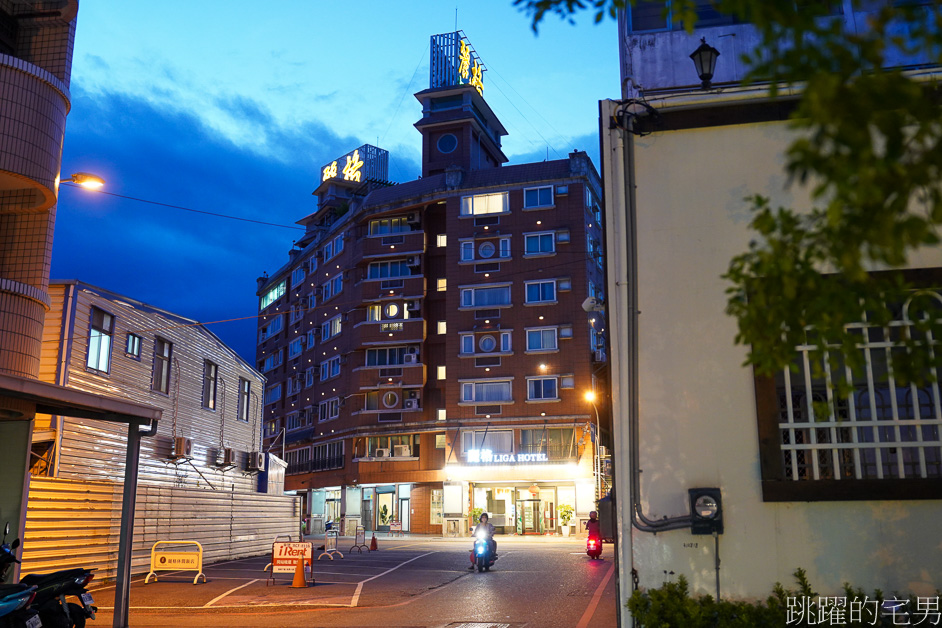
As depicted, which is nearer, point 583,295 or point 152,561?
point 152,561

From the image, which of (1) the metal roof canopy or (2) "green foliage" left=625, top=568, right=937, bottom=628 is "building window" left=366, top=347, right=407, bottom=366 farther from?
(2) "green foliage" left=625, top=568, right=937, bottom=628

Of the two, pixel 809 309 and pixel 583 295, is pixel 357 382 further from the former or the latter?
pixel 809 309

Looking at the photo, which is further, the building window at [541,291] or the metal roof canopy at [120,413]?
the building window at [541,291]

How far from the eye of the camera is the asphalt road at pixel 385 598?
13219 mm

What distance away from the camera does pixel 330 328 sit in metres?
68.6

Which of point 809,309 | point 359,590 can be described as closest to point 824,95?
point 809,309

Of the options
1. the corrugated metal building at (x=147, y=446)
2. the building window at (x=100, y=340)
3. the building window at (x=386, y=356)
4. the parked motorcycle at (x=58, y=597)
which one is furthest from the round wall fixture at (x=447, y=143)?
the parked motorcycle at (x=58, y=597)

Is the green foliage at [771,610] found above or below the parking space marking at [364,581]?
above

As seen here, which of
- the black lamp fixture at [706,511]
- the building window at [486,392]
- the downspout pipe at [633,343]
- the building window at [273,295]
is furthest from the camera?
the building window at [273,295]

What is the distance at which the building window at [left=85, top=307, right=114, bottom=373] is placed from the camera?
20.1 meters

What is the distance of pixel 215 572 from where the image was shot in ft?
72.6

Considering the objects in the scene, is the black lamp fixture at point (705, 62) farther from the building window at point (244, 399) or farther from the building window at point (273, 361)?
the building window at point (273, 361)

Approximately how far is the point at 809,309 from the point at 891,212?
30.4 inches

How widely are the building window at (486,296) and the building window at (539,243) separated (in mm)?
2942
